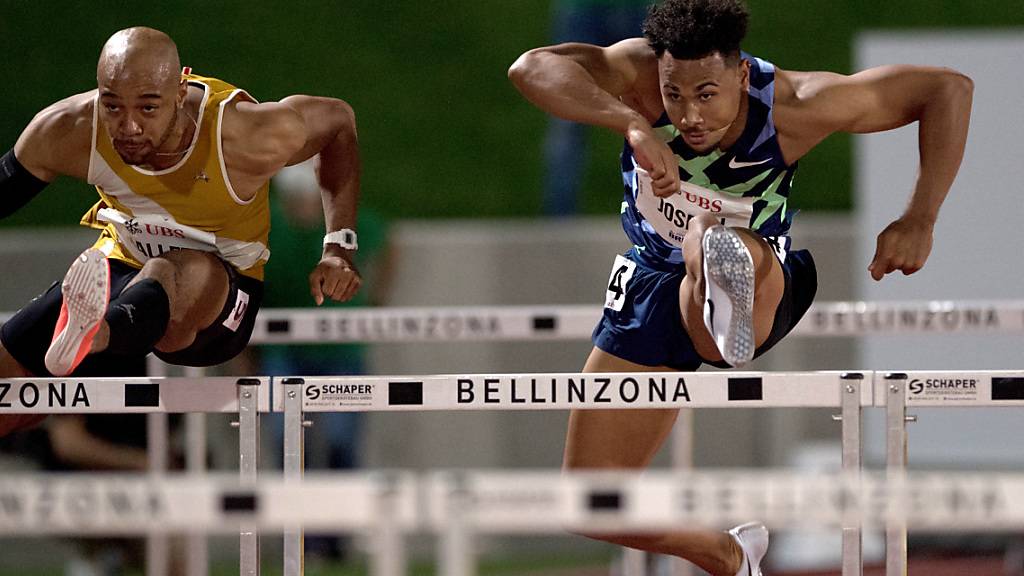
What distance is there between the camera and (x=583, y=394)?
303 centimetres

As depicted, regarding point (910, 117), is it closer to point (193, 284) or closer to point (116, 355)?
point (193, 284)

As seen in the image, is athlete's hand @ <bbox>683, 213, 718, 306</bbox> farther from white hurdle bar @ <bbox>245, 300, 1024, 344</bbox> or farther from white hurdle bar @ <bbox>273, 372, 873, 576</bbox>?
white hurdle bar @ <bbox>245, 300, 1024, 344</bbox>

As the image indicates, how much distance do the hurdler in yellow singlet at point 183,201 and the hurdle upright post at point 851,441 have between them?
59.6 inches

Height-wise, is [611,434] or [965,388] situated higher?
[965,388]

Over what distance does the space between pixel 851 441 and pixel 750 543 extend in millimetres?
719

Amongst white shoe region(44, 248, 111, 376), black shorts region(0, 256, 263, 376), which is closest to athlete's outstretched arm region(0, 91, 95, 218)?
black shorts region(0, 256, 263, 376)

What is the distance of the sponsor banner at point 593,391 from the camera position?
9.86 ft

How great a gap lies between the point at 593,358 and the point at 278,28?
591cm

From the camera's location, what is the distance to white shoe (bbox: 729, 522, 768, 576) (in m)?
3.68

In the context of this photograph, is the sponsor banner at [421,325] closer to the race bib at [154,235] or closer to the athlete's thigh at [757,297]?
the race bib at [154,235]

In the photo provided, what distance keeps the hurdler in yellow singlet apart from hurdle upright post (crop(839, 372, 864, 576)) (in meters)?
1.51

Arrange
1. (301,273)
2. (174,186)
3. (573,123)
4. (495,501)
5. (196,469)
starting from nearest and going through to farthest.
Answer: (495,501), (174,186), (196,469), (301,273), (573,123)

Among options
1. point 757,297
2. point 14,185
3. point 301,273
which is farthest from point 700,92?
point 301,273

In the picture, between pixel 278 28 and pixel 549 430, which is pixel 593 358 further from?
pixel 278 28
